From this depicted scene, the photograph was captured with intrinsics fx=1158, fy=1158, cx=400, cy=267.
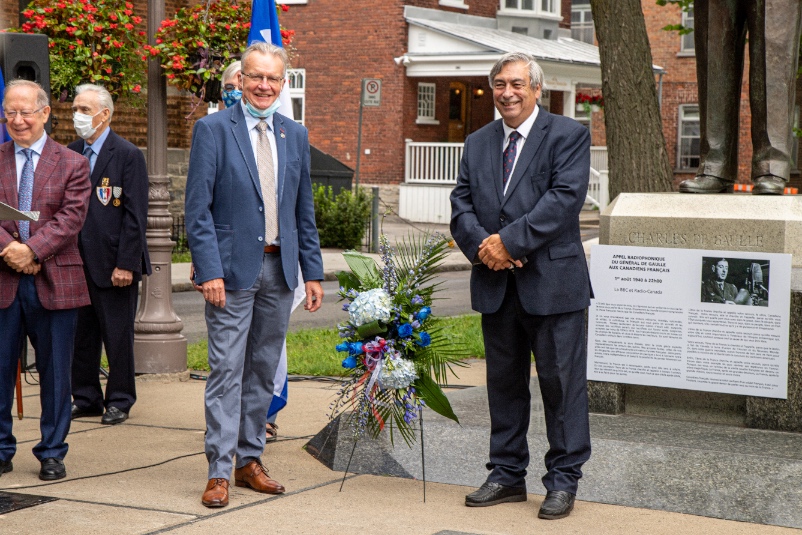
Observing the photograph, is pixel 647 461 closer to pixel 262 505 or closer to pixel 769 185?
pixel 262 505

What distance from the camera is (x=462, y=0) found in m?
32.8

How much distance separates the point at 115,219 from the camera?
780cm

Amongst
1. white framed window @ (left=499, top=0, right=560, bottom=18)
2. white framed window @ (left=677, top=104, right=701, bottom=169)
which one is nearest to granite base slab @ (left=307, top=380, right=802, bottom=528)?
white framed window @ (left=499, top=0, right=560, bottom=18)

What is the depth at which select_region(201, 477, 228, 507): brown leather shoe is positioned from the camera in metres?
5.31

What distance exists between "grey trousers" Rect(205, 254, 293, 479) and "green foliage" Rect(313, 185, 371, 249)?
15653mm

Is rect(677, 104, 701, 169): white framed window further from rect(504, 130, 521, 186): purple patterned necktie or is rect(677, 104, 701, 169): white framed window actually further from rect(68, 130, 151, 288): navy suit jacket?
rect(504, 130, 521, 186): purple patterned necktie

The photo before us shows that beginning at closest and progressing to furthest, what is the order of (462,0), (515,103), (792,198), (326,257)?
(515,103) < (792,198) < (326,257) < (462,0)

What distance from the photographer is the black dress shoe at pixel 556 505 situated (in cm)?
519

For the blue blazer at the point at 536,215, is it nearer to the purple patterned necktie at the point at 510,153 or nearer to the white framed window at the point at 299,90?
the purple patterned necktie at the point at 510,153

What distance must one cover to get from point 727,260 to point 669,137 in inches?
1219

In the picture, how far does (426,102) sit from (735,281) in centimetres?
2605

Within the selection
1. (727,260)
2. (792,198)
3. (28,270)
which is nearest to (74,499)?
(28,270)

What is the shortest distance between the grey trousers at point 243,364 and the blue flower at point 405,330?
586 mm

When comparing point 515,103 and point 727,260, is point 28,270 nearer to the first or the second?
point 515,103
